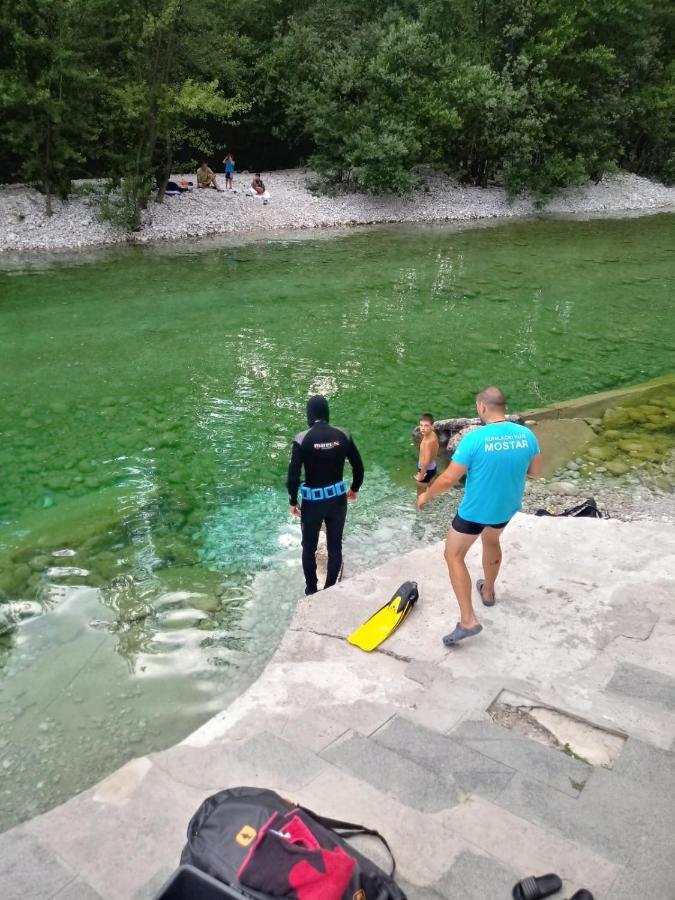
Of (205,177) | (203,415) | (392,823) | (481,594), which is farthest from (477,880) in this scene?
(205,177)

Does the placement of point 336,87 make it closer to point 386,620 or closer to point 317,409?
point 317,409

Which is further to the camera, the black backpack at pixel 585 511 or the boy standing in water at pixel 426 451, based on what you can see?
the boy standing in water at pixel 426 451

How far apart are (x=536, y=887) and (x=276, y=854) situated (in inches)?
44.4

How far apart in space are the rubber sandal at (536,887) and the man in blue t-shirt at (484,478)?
2.14 meters

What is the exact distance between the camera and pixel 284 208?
1084 inches

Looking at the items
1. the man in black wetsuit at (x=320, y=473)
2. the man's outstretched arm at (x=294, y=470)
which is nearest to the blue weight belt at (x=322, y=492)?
the man in black wetsuit at (x=320, y=473)

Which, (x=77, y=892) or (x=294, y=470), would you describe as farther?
(x=294, y=470)

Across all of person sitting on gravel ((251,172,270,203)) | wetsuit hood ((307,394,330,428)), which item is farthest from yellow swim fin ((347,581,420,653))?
person sitting on gravel ((251,172,270,203))

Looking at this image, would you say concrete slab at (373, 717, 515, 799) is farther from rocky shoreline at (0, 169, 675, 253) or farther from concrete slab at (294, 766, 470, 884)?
rocky shoreline at (0, 169, 675, 253)

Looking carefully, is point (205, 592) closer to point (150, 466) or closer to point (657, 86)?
point (150, 466)

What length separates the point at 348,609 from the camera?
5555 millimetres

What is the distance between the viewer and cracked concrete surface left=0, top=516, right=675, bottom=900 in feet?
10.2

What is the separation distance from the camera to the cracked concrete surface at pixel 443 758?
10.2ft

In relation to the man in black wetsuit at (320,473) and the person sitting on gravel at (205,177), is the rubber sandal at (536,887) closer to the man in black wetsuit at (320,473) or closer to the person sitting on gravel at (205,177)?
the man in black wetsuit at (320,473)
